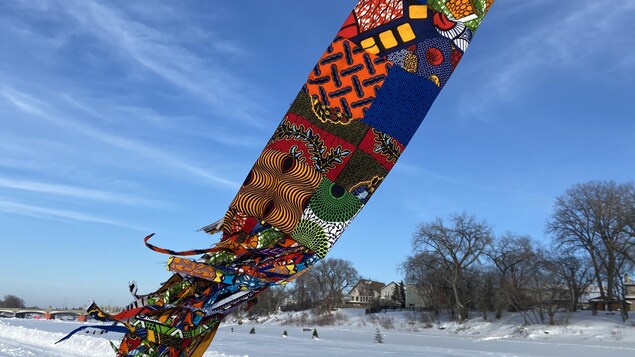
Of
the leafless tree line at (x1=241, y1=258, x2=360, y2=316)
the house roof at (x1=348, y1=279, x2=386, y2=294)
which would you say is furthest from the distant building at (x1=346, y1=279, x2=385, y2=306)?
the leafless tree line at (x1=241, y1=258, x2=360, y2=316)

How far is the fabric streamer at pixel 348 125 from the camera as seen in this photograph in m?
2.32

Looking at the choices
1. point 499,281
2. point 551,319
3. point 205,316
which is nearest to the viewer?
point 205,316

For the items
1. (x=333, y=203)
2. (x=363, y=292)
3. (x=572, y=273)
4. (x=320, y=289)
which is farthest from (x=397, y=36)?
(x=363, y=292)

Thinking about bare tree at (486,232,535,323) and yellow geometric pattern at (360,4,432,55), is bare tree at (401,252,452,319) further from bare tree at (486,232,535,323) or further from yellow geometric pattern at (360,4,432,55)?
yellow geometric pattern at (360,4,432,55)

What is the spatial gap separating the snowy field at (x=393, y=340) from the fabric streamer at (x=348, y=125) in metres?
10.8

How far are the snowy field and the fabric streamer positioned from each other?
35.3 ft

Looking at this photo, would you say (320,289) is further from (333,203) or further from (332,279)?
(333,203)

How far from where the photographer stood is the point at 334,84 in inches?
92.0

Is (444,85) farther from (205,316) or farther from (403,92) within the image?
(205,316)

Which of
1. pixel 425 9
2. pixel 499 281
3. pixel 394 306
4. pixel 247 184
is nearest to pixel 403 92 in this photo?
pixel 425 9

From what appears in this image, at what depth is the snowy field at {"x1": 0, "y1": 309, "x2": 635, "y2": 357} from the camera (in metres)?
14.4

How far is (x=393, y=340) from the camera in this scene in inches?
1055

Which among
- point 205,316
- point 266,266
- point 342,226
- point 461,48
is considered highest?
point 461,48

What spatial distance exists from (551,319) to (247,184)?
3942 centimetres
